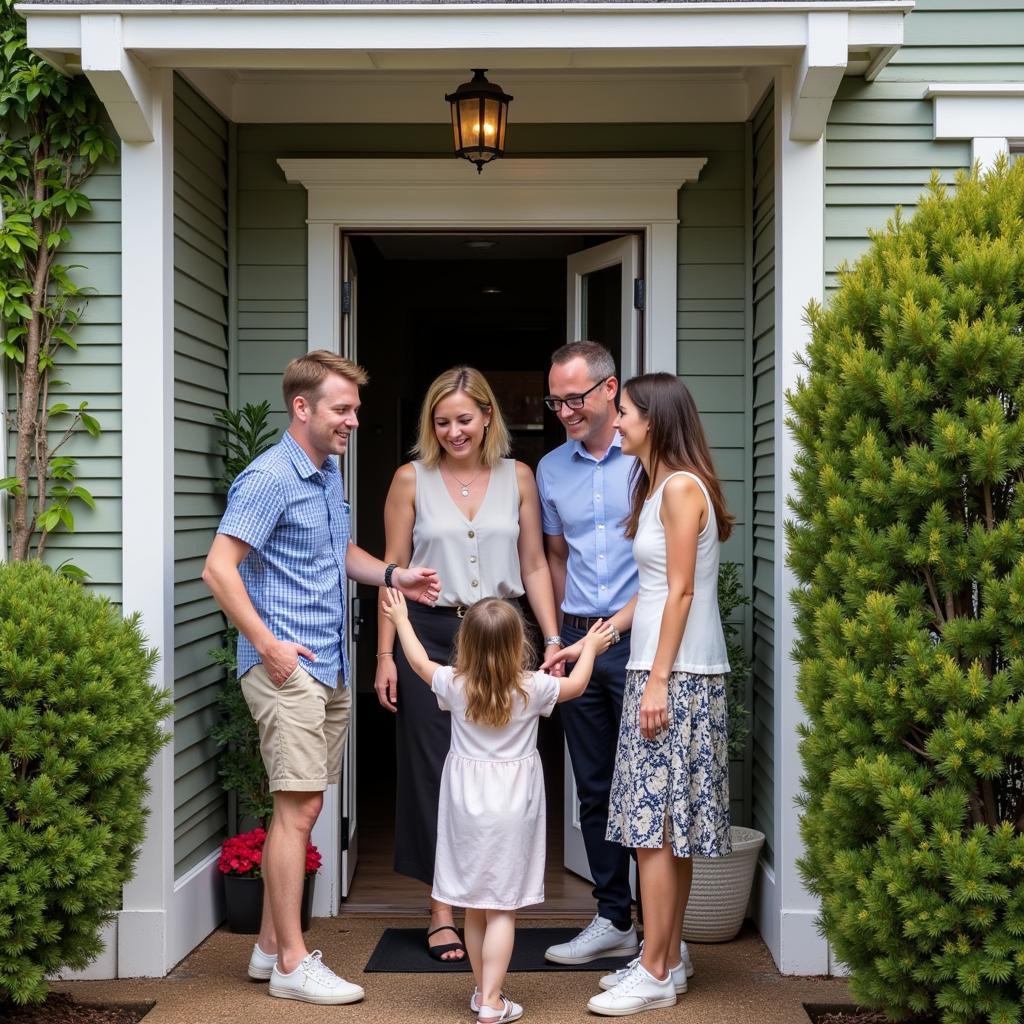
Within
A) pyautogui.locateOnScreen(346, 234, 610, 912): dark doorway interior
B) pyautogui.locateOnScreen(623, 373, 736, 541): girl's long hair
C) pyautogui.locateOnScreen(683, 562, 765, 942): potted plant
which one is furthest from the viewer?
pyautogui.locateOnScreen(346, 234, 610, 912): dark doorway interior

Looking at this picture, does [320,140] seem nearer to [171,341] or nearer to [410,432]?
[171,341]

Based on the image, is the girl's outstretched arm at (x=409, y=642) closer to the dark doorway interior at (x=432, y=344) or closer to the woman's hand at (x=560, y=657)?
the woman's hand at (x=560, y=657)

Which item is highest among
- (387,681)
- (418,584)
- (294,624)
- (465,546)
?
(465,546)

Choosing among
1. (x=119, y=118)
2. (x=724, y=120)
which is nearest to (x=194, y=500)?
(x=119, y=118)

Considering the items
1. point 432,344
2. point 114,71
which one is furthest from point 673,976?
point 432,344

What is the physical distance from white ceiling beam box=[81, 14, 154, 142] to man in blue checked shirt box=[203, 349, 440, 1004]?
876 mm

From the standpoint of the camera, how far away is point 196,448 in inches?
154

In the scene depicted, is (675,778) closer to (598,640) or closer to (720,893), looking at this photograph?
(598,640)

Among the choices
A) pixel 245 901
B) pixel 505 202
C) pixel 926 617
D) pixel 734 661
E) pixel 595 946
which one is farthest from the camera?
pixel 505 202

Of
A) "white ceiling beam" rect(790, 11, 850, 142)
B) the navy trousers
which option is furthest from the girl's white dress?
"white ceiling beam" rect(790, 11, 850, 142)

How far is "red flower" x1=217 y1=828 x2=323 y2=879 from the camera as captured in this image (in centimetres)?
390

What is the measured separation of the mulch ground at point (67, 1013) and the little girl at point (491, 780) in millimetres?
934

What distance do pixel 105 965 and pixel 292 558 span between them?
4.34 ft

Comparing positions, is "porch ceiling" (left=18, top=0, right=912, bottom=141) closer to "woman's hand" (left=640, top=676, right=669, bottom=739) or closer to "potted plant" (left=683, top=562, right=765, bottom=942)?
"woman's hand" (left=640, top=676, right=669, bottom=739)
